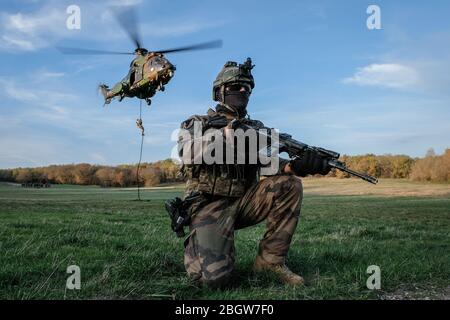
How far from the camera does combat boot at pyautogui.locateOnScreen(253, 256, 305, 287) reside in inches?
217

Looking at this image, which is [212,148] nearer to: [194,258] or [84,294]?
[194,258]

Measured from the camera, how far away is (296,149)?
607 centimetres

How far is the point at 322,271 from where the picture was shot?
243 inches

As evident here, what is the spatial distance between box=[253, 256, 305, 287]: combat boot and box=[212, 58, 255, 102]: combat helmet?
7.75ft

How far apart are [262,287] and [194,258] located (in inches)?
37.1

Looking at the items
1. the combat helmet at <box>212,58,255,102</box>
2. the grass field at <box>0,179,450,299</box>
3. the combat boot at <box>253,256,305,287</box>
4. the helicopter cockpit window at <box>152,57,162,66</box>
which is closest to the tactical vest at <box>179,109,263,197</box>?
the combat helmet at <box>212,58,255,102</box>

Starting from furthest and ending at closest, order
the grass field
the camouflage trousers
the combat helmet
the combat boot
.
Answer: the combat helmet → the camouflage trousers → the combat boot → the grass field

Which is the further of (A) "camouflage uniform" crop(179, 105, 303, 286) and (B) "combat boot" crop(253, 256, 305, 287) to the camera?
(A) "camouflage uniform" crop(179, 105, 303, 286)

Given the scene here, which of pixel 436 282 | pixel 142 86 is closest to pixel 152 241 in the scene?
pixel 436 282

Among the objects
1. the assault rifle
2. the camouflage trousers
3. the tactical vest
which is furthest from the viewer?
the tactical vest

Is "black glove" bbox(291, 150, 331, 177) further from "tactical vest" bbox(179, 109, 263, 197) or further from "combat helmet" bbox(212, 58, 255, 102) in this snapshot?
"combat helmet" bbox(212, 58, 255, 102)

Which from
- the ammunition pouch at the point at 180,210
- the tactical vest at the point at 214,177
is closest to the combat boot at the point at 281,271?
the tactical vest at the point at 214,177

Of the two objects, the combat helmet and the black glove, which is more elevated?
the combat helmet

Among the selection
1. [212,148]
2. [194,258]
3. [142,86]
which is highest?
[142,86]
